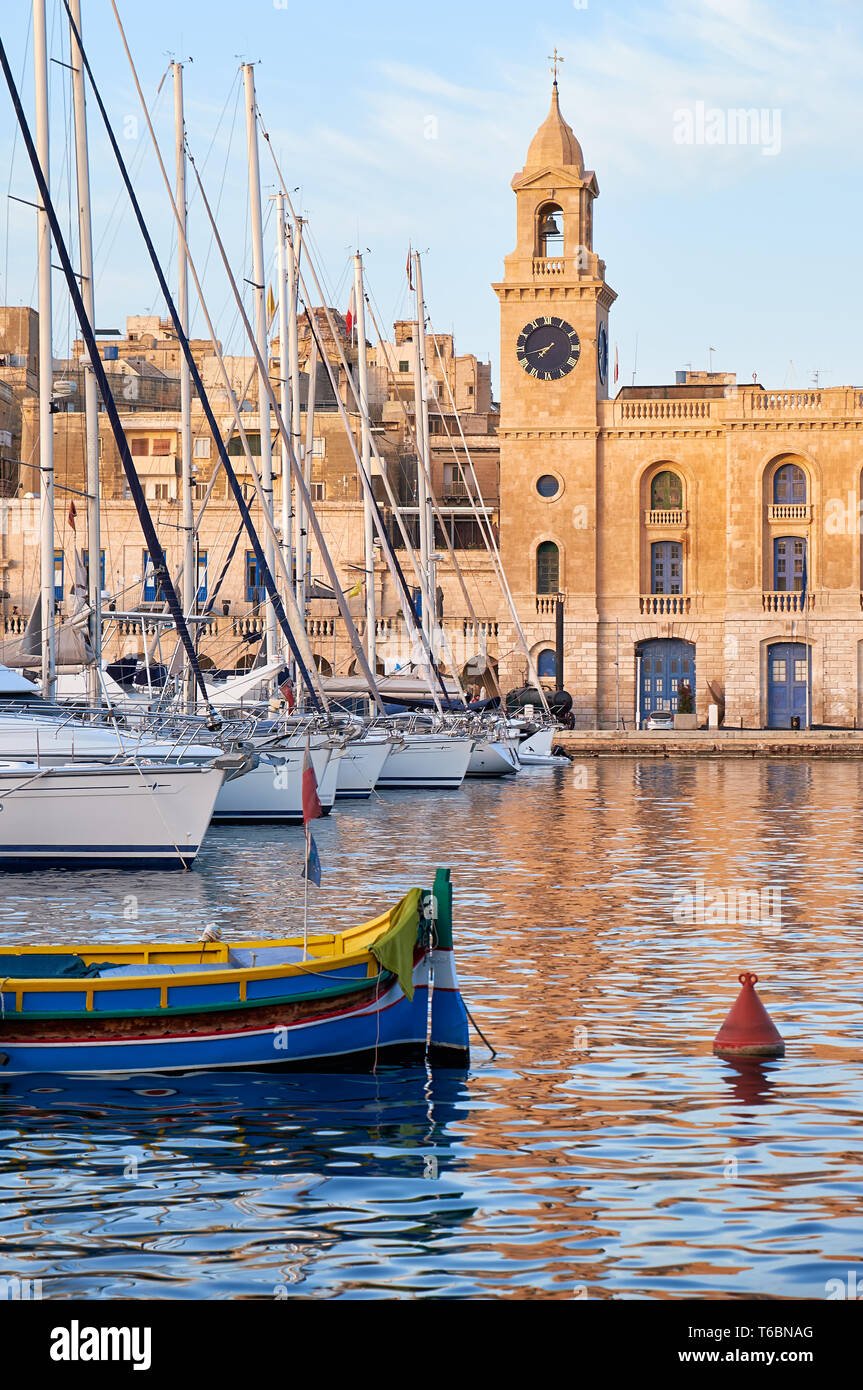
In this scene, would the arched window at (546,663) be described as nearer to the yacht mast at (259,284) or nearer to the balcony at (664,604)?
the balcony at (664,604)

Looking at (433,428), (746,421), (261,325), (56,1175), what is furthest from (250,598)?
(56,1175)

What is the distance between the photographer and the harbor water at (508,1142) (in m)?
9.39

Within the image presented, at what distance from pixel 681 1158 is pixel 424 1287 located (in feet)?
8.94

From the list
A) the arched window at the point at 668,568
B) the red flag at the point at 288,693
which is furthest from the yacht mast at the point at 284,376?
the arched window at the point at 668,568

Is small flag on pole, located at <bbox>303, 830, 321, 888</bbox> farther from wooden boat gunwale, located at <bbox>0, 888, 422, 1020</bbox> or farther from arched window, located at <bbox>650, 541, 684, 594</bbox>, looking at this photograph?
arched window, located at <bbox>650, 541, 684, 594</bbox>

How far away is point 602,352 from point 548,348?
3068 millimetres

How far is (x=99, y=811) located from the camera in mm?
24469

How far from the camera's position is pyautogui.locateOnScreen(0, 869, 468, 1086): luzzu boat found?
13086 millimetres

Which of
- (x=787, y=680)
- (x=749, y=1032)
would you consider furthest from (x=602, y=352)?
(x=749, y=1032)

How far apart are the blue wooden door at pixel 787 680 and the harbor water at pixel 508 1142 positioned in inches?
1899

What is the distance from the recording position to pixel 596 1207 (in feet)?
33.8

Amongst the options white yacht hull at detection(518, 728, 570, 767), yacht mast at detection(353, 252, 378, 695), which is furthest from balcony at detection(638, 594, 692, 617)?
yacht mast at detection(353, 252, 378, 695)

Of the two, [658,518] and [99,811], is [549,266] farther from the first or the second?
[99,811]
